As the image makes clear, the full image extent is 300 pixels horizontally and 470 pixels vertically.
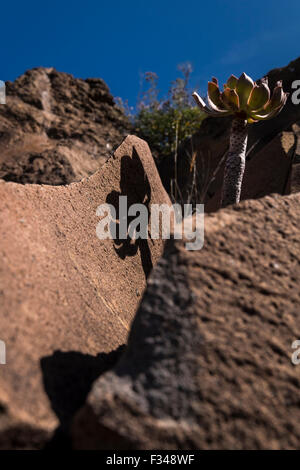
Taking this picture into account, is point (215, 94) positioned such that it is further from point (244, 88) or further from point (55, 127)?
point (55, 127)

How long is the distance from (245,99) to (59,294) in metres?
1.32

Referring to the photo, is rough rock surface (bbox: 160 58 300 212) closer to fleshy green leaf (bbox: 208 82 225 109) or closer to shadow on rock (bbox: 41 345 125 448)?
fleshy green leaf (bbox: 208 82 225 109)

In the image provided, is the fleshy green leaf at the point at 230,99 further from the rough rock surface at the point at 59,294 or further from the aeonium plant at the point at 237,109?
the rough rock surface at the point at 59,294

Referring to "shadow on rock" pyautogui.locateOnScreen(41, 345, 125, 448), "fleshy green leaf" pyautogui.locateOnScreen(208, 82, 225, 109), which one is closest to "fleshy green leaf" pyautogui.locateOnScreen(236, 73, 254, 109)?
"fleshy green leaf" pyautogui.locateOnScreen(208, 82, 225, 109)

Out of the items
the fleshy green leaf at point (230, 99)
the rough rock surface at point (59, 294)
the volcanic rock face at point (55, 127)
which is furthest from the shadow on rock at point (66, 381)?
the volcanic rock face at point (55, 127)

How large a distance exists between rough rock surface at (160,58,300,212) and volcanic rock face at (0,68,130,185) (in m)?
1.10

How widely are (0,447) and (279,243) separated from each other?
957 millimetres

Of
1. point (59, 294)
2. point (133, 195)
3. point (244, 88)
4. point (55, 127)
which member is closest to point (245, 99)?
point (244, 88)

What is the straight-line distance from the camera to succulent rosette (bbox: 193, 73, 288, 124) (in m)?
1.91

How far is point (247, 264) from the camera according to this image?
1.18 meters

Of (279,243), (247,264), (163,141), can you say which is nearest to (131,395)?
(247,264)

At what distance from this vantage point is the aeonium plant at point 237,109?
1943 mm

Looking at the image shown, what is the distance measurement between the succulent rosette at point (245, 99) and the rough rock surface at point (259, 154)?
0.39 meters
